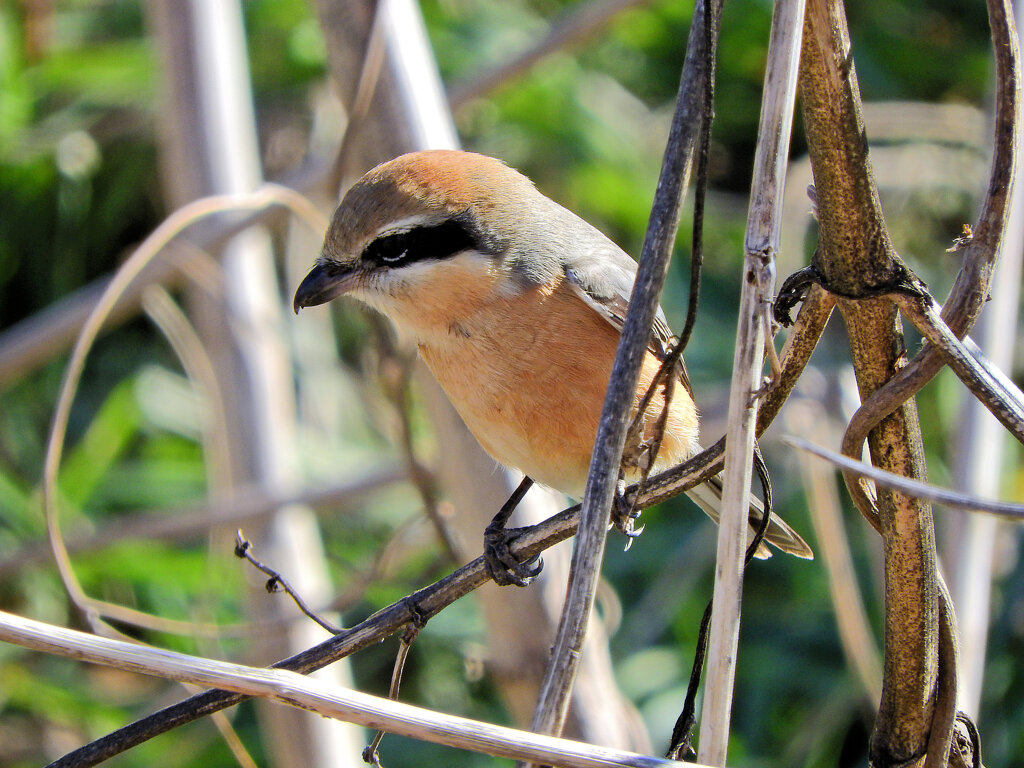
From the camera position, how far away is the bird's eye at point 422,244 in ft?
6.14

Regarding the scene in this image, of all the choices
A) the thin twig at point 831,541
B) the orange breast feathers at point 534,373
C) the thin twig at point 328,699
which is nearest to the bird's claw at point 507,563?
the orange breast feathers at point 534,373

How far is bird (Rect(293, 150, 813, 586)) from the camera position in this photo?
1.83m

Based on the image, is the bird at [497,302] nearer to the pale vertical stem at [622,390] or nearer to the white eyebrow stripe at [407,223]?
the white eyebrow stripe at [407,223]

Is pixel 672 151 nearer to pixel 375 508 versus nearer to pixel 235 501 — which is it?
pixel 235 501

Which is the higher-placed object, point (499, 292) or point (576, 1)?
point (576, 1)

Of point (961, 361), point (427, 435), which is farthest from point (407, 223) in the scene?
point (427, 435)

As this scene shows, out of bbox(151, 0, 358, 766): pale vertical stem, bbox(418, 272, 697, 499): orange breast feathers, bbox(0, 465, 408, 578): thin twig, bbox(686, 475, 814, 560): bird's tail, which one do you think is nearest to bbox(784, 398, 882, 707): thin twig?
bbox(686, 475, 814, 560): bird's tail

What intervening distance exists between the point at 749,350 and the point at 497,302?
3.20ft

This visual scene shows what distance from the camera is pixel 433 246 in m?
1.90

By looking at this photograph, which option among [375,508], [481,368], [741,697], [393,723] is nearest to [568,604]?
[393,723]

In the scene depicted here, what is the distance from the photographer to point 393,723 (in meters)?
0.98

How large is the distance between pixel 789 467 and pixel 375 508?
151 centimetres

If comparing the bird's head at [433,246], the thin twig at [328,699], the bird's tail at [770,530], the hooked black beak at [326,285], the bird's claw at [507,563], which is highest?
the bird's head at [433,246]

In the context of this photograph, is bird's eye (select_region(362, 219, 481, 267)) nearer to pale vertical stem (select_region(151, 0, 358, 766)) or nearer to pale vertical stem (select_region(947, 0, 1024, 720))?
pale vertical stem (select_region(151, 0, 358, 766))
